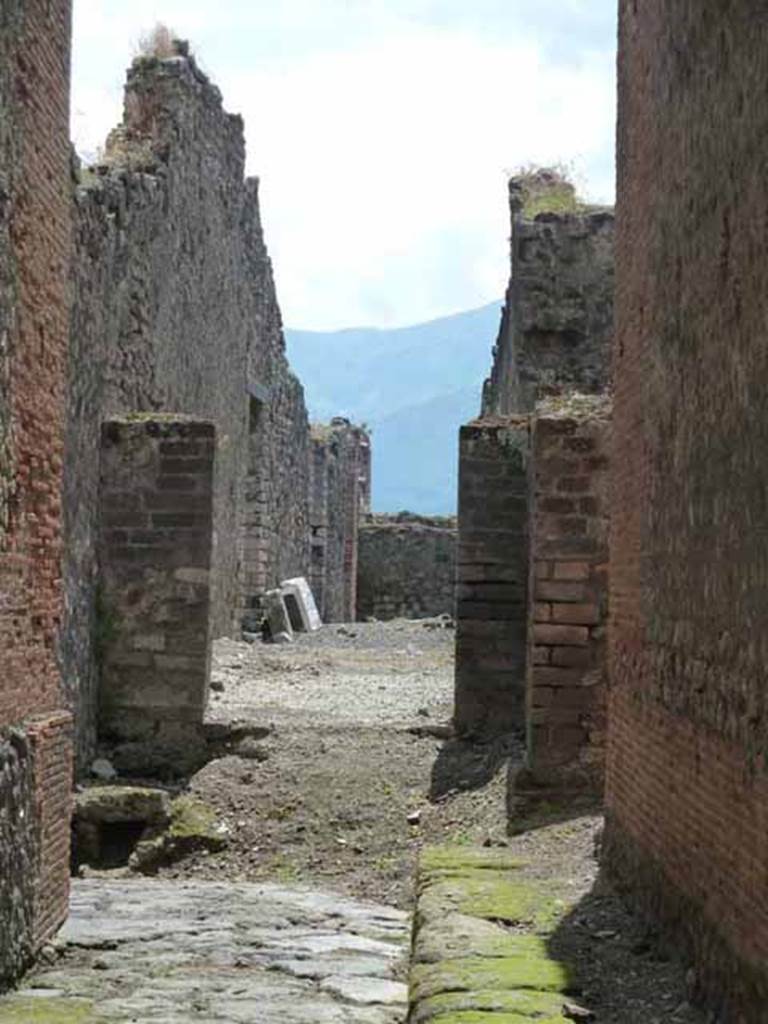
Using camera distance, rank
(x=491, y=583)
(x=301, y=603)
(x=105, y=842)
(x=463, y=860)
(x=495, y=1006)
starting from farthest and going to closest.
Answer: (x=301, y=603) < (x=491, y=583) < (x=105, y=842) < (x=463, y=860) < (x=495, y=1006)

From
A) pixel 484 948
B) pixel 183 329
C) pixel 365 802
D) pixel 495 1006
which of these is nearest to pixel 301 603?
pixel 183 329

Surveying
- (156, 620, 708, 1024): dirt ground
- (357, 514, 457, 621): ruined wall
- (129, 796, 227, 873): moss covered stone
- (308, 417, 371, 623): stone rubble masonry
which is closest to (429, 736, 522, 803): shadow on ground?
(156, 620, 708, 1024): dirt ground

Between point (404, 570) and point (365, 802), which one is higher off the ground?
point (404, 570)

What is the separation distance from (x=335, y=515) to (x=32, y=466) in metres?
22.8

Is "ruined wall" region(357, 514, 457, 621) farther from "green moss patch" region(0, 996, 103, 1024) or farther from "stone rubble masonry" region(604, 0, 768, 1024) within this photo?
"green moss patch" region(0, 996, 103, 1024)

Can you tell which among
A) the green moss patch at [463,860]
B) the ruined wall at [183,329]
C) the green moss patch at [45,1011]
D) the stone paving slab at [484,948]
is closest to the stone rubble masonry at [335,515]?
the ruined wall at [183,329]

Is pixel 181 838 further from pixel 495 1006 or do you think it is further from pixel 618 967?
pixel 495 1006

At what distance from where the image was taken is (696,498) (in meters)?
5.96

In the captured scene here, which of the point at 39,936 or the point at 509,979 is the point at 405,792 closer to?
the point at 39,936

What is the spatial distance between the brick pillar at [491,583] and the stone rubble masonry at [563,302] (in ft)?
9.58

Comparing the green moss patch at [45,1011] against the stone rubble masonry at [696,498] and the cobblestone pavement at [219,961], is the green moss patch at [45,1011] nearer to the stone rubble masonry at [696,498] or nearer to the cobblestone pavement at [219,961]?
the cobblestone pavement at [219,961]

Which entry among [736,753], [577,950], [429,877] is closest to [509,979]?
[577,950]

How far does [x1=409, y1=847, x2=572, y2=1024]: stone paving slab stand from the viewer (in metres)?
5.46

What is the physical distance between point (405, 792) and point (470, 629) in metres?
1.40
